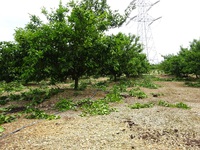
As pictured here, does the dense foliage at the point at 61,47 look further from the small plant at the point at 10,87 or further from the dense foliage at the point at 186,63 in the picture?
the dense foliage at the point at 186,63

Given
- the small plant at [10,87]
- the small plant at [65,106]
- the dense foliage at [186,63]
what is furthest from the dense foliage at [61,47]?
the dense foliage at [186,63]

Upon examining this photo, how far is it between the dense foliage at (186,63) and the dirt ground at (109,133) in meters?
9.61

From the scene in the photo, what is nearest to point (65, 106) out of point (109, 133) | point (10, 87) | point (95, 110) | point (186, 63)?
point (95, 110)

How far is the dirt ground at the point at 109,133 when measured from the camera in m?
3.87

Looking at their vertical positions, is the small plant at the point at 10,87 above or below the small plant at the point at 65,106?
above

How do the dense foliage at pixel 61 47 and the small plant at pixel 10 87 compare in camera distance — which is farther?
the small plant at pixel 10 87

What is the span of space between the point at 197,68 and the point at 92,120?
39.8 feet

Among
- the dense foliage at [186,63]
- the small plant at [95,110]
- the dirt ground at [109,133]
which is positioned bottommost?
the dirt ground at [109,133]

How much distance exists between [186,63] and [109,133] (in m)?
13.8

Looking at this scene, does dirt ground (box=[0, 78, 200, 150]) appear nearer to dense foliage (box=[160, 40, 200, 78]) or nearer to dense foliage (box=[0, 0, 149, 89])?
dense foliage (box=[0, 0, 149, 89])

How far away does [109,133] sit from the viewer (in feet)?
14.7

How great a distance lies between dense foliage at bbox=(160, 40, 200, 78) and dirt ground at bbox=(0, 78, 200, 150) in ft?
31.5

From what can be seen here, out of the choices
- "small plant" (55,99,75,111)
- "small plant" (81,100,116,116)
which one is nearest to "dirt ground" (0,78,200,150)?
"small plant" (81,100,116,116)

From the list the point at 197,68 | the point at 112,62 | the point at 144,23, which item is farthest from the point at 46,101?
the point at 144,23
